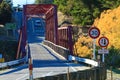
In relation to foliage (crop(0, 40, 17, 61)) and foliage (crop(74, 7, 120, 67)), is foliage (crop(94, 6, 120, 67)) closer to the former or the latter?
foliage (crop(74, 7, 120, 67))

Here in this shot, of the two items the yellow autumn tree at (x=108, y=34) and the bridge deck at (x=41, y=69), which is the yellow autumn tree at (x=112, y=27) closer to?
the yellow autumn tree at (x=108, y=34)

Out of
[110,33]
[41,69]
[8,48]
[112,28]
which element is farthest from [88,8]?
[41,69]

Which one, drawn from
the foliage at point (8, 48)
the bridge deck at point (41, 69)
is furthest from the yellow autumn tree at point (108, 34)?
the foliage at point (8, 48)

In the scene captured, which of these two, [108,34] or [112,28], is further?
[112,28]

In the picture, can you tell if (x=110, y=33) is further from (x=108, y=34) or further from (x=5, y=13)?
(x=5, y=13)

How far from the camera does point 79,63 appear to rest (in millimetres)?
40000

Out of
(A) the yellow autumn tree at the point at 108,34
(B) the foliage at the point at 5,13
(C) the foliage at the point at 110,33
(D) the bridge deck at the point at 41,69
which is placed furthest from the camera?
(B) the foliage at the point at 5,13

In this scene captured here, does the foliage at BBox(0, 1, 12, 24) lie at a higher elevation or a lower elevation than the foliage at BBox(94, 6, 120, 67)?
higher

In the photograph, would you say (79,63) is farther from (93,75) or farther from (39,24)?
(39,24)

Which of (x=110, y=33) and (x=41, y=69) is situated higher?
(x=110, y=33)

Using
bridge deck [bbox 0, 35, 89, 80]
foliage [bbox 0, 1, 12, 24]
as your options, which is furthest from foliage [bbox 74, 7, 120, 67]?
foliage [bbox 0, 1, 12, 24]

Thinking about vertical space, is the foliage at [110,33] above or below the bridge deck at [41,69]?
above

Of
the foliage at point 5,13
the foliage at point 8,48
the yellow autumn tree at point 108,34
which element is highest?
the foliage at point 5,13

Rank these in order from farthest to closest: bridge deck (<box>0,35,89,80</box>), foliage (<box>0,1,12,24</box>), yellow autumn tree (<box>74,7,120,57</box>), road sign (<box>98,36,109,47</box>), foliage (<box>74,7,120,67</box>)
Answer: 1. foliage (<box>0,1,12,24</box>)
2. yellow autumn tree (<box>74,7,120,57</box>)
3. foliage (<box>74,7,120,67</box>)
4. bridge deck (<box>0,35,89,80</box>)
5. road sign (<box>98,36,109,47</box>)
